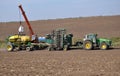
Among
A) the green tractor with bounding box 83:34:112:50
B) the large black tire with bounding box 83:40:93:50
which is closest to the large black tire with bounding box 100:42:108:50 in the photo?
the green tractor with bounding box 83:34:112:50

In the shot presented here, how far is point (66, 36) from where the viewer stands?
31.7 meters

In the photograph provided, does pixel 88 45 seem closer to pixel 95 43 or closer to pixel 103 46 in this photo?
pixel 95 43

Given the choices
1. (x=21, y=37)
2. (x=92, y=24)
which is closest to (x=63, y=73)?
(x=21, y=37)

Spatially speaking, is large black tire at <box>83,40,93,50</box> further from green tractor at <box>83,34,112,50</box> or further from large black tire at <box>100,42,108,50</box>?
large black tire at <box>100,42,108,50</box>

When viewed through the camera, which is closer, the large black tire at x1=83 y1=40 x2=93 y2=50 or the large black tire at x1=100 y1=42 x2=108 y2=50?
the large black tire at x1=100 y1=42 x2=108 y2=50

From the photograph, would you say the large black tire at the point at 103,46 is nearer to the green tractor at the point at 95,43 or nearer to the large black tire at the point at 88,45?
the green tractor at the point at 95,43

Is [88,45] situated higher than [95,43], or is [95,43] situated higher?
[95,43]

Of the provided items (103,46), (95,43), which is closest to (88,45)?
(95,43)

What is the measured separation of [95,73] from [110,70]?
1.13 metres

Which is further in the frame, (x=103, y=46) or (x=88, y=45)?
(x=88, y=45)

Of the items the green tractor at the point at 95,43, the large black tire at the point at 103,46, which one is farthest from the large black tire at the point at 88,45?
the large black tire at the point at 103,46

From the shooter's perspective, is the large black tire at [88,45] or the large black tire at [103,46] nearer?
the large black tire at [103,46]

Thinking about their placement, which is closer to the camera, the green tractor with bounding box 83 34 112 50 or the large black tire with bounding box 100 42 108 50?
the large black tire with bounding box 100 42 108 50

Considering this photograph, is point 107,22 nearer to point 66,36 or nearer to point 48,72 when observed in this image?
point 66,36
